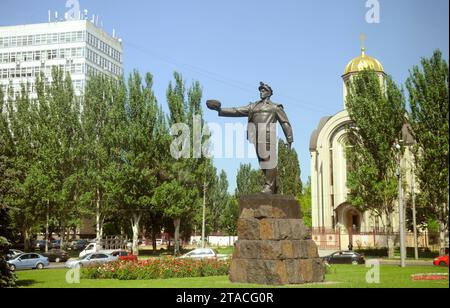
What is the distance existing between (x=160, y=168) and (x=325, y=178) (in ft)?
60.3

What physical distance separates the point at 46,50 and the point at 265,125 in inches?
2172

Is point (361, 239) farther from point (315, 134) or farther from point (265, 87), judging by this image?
point (265, 87)

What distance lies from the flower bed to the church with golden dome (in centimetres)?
2871

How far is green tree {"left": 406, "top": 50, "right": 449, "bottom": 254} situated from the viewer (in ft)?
95.6

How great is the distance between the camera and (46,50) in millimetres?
62031

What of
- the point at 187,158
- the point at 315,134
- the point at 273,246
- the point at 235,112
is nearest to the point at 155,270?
the point at 273,246

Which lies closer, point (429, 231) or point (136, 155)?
point (136, 155)

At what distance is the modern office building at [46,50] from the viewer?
202 feet

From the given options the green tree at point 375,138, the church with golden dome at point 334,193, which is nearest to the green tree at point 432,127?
the green tree at point 375,138

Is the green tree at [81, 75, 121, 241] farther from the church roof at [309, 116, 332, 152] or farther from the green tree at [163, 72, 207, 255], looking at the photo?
the church roof at [309, 116, 332, 152]
